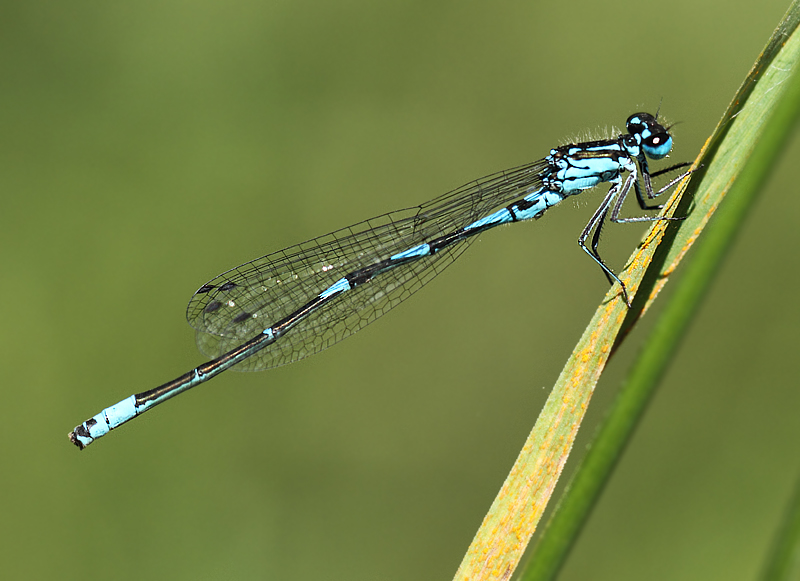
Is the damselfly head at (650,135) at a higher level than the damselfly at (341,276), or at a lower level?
lower

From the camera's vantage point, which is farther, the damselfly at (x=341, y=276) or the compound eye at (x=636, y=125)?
the damselfly at (x=341, y=276)

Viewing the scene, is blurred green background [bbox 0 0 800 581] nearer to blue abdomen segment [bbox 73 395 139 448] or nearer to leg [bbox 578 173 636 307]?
leg [bbox 578 173 636 307]

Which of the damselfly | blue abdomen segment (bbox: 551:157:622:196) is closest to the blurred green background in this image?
blue abdomen segment (bbox: 551:157:622:196)

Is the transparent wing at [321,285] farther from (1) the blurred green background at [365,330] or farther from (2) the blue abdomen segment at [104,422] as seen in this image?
(1) the blurred green background at [365,330]

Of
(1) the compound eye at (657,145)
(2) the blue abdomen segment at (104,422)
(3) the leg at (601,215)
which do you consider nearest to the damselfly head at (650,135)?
(1) the compound eye at (657,145)

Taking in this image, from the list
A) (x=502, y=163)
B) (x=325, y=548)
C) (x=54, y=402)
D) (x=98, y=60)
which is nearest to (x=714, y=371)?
(x=502, y=163)

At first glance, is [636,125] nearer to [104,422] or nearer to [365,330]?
[365,330]

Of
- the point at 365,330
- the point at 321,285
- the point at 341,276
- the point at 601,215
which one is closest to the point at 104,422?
the point at 321,285

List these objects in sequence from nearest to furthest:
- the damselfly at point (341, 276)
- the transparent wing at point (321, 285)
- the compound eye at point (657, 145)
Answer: the compound eye at point (657, 145), the damselfly at point (341, 276), the transparent wing at point (321, 285)
